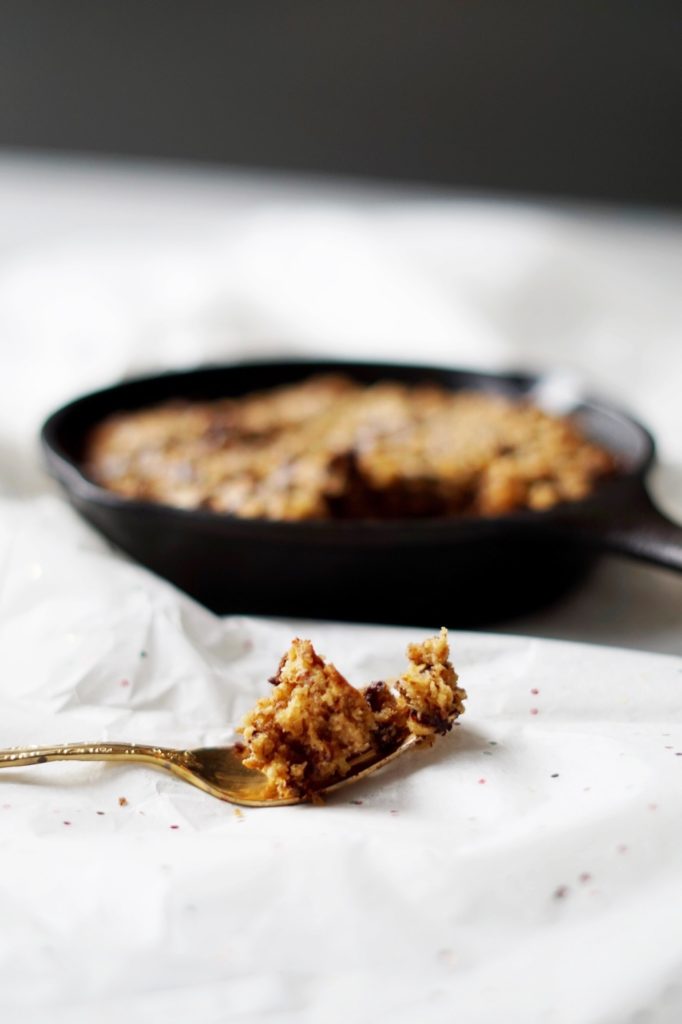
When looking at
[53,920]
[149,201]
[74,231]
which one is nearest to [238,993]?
[53,920]

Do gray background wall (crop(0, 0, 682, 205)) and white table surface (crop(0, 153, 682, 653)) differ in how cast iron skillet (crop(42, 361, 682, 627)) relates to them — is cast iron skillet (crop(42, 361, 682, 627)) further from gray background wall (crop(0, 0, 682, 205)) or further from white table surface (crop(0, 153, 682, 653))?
gray background wall (crop(0, 0, 682, 205))

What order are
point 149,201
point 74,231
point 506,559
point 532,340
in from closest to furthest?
point 506,559, point 532,340, point 74,231, point 149,201

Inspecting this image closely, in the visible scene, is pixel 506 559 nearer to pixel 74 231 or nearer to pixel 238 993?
pixel 238 993

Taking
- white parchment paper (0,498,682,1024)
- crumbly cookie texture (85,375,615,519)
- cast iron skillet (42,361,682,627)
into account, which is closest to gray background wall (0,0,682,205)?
crumbly cookie texture (85,375,615,519)

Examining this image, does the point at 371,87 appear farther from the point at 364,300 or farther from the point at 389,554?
the point at 389,554

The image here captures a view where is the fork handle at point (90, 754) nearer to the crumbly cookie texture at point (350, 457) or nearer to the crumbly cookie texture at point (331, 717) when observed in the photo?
the crumbly cookie texture at point (331, 717)

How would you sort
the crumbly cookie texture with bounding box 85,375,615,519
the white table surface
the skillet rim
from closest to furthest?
the skillet rim → the crumbly cookie texture with bounding box 85,375,615,519 → the white table surface
